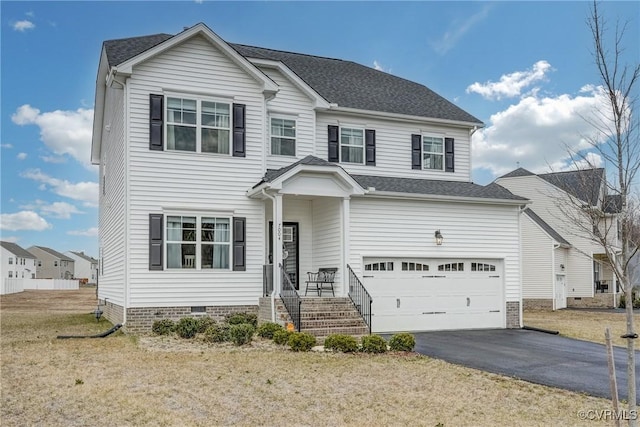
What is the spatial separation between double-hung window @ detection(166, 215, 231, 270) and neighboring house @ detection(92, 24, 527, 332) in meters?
0.03

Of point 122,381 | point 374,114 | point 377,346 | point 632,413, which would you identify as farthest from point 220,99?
point 632,413

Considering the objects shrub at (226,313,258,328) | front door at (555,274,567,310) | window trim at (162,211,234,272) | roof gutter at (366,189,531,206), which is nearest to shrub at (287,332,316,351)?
shrub at (226,313,258,328)

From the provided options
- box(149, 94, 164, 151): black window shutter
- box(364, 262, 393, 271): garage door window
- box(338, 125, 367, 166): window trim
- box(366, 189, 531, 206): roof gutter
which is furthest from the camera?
box(338, 125, 367, 166): window trim

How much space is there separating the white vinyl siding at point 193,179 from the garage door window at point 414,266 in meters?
4.40

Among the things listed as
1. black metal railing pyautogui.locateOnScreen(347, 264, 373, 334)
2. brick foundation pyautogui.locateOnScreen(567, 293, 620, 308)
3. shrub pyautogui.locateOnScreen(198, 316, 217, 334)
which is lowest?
brick foundation pyautogui.locateOnScreen(567, 293, 620, 308)

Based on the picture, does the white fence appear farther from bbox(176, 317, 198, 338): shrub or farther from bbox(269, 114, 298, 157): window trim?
bbox(176, 317, 198, 338): shrub

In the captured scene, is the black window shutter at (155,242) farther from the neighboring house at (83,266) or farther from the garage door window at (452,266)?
the neighboring house at (83,266)

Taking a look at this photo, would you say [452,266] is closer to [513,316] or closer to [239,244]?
[513,316]

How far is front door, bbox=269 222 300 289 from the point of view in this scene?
18.2 m

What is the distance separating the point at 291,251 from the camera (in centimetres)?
1844

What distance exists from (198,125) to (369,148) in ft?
20.6

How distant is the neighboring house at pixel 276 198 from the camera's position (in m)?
15.9

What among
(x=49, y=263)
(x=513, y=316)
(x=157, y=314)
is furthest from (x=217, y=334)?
(x=49, y=263)

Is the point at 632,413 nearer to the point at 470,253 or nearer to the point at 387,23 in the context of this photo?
the point at 470,253
